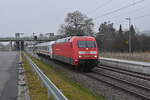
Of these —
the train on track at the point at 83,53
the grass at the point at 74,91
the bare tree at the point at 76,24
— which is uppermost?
the bare tree at the point at 76,24

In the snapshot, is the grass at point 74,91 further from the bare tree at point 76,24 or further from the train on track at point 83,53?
the bare tree at point 76,24

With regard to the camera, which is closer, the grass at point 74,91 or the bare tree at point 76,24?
the grass at point 74,91

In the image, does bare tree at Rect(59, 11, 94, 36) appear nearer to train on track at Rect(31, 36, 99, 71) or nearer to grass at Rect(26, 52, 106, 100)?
train on track at Rect(31, 36, 99, 71)

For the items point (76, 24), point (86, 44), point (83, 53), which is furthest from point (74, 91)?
point (76, 24)

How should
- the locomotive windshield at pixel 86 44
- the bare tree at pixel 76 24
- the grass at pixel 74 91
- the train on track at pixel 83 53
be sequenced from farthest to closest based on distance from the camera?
1. the bare tree at pixel 76 24
2. the locomotive windshield at pixel 86 44
3. the train on track at pixel 83 53
4. the grass at pixel 74 91

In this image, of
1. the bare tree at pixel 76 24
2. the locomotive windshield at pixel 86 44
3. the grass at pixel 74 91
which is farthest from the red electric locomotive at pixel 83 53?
the bare tree at pixel 76 24

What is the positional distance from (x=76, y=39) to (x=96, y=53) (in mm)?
2021

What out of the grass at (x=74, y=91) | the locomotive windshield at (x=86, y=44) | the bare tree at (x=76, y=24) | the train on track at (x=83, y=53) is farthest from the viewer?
the bare tree at (x=76, y=24)

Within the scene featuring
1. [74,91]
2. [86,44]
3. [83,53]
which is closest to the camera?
[74,91]

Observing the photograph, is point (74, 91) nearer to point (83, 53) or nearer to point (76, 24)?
point (83, 53)

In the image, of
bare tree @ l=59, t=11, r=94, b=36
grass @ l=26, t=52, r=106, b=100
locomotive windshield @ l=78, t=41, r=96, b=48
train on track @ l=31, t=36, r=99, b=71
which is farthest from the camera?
bare tree @ l=59, t=11, r=94, b=36

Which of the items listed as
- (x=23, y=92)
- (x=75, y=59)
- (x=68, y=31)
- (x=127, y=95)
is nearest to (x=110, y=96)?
(x=127, y=95)

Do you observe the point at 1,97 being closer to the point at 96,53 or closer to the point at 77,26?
the point at 96,53

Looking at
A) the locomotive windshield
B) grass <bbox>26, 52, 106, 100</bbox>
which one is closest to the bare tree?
the locomotive windshield
